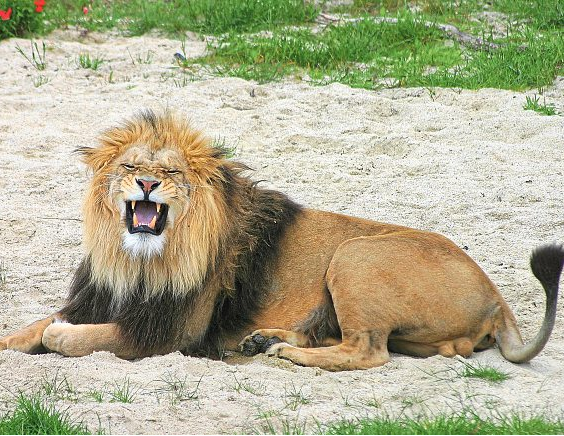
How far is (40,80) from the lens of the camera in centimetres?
930

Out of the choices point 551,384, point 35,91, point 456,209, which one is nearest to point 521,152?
point 456,209

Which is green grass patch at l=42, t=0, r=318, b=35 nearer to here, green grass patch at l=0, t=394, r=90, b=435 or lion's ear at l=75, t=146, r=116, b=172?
lion's ear at l=75, t=146, r=116, b=172

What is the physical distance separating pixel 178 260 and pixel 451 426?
5.51 feet

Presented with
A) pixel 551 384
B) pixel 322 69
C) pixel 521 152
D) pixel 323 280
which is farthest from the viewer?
pixel 322 69

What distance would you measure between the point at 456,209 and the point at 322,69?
127 inches

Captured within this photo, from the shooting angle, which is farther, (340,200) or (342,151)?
(342,151)

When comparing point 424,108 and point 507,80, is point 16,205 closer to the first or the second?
point 424,108

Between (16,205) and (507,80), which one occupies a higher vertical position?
(507,80)

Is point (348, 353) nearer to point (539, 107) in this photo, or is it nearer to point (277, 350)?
point (277, 350)

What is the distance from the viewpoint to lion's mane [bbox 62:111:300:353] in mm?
4980

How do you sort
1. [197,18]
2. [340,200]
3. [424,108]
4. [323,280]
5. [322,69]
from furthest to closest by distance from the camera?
1. [197,18]
2. [322,69]
3. [424,108]
4. [340,200]
5. [323,280]

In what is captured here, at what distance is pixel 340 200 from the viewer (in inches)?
281

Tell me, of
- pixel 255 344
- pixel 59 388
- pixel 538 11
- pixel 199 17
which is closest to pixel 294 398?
pixel 255 344

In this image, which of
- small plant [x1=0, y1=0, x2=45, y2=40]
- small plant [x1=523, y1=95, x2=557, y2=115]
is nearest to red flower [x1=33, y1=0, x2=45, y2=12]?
small plant [x1=0, y1=0, x2=45, y2=40]
